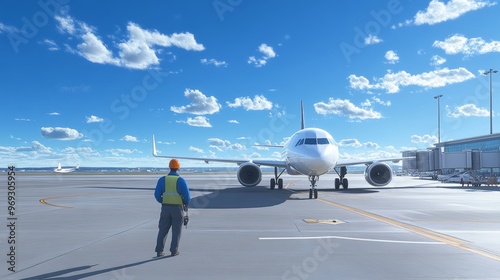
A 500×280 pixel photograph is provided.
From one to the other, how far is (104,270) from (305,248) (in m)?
3.74

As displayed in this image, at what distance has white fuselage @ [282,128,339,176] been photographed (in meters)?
19.5

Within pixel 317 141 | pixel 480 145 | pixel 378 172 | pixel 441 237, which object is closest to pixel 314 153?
pixel 317 141

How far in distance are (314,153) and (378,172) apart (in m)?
9.86

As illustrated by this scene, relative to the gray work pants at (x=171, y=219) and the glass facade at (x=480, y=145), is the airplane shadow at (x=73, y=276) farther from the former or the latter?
the glass facade at (x=480, y=145)

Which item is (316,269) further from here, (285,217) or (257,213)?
(257,213)

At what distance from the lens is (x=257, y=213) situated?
1380cm

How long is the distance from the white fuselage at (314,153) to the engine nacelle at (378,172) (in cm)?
634

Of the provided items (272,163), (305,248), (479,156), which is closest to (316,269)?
(305,248)

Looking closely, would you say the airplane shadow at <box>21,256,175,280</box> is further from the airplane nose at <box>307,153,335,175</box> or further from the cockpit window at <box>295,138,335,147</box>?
the cockpit window at <box>295,138,335,147</box>

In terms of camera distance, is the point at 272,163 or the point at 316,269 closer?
the point at 316,269

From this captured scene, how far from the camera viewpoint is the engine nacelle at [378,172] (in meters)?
26.8

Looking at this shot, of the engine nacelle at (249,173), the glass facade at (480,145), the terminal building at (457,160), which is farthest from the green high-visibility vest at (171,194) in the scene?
the glass facade at (480,145)

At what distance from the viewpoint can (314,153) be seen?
1959cm

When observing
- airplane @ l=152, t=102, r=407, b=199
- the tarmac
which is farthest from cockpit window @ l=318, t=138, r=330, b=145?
the tarmac
